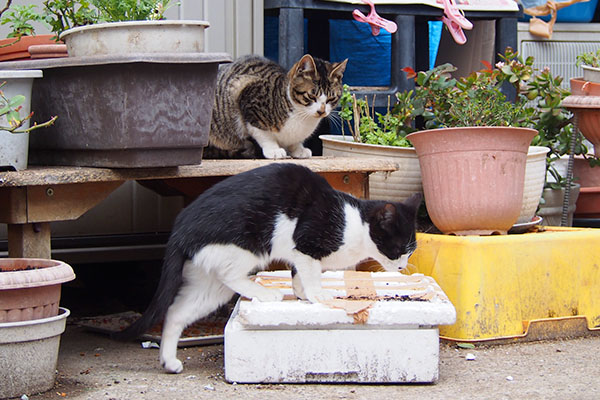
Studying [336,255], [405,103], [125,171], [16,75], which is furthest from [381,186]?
[16,75]

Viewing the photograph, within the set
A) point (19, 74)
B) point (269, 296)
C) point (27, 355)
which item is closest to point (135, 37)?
point (19, 74)

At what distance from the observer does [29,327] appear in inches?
99.7

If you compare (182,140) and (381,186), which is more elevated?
(182,140)

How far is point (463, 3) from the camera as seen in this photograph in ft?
15.2

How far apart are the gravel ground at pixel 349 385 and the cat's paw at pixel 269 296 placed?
0.29 m

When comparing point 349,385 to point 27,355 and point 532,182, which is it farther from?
point 532,182

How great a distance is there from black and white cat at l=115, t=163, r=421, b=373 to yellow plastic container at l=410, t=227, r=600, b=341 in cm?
44

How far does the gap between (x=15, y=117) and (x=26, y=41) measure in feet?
3.53

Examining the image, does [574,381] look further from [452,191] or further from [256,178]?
[256,178]

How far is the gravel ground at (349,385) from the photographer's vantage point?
2.65 metres

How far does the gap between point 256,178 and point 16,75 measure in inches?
33.1

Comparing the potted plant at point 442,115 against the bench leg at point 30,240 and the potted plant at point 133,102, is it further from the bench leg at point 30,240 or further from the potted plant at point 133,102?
the bench leg at point 30,240

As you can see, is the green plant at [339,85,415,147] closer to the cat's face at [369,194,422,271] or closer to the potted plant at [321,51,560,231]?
the potted plant at [321,51,560,231]

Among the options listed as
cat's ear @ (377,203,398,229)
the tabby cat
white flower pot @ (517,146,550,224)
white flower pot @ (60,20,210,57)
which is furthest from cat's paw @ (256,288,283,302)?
white flower pot @ (517,146,550,224)
